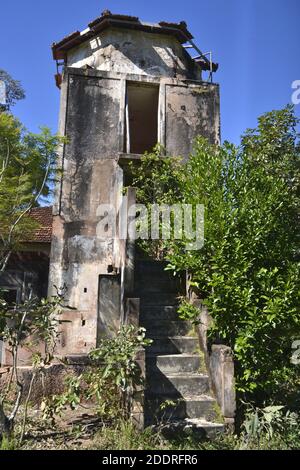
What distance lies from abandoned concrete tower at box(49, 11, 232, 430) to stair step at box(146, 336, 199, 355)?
18 cm

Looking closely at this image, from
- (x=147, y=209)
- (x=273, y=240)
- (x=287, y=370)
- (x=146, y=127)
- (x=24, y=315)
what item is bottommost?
(x=287, y=370)

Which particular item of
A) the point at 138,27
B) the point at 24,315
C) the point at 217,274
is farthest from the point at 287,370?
the point at 138,27

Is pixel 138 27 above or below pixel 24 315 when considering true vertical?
above

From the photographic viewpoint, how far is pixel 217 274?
219 inches

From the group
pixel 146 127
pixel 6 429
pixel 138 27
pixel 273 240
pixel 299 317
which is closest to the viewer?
pixel 6 429

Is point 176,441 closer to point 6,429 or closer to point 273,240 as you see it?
point 6,429

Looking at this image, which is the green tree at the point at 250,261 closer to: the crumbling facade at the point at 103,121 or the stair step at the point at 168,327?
the stair step at the point at 168,327

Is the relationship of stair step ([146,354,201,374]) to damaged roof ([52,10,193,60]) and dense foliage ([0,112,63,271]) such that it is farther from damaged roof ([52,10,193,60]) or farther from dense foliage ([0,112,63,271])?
damaged roof ([52,10,193,60])

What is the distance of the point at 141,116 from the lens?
1289cm

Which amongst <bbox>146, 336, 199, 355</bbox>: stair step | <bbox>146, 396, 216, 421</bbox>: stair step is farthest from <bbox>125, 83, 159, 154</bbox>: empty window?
<bbox>146, 396, 216, 421</bbox>: stair step

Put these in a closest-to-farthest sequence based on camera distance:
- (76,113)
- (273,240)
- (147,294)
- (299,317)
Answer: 1. (299,317)
2. (273,240)
3. (147,294)
4. (76,113)

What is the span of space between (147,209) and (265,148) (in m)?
2.54

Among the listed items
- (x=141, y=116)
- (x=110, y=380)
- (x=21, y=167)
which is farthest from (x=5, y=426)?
(x=141, y=116)

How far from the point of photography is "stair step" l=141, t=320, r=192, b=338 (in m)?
6.35
